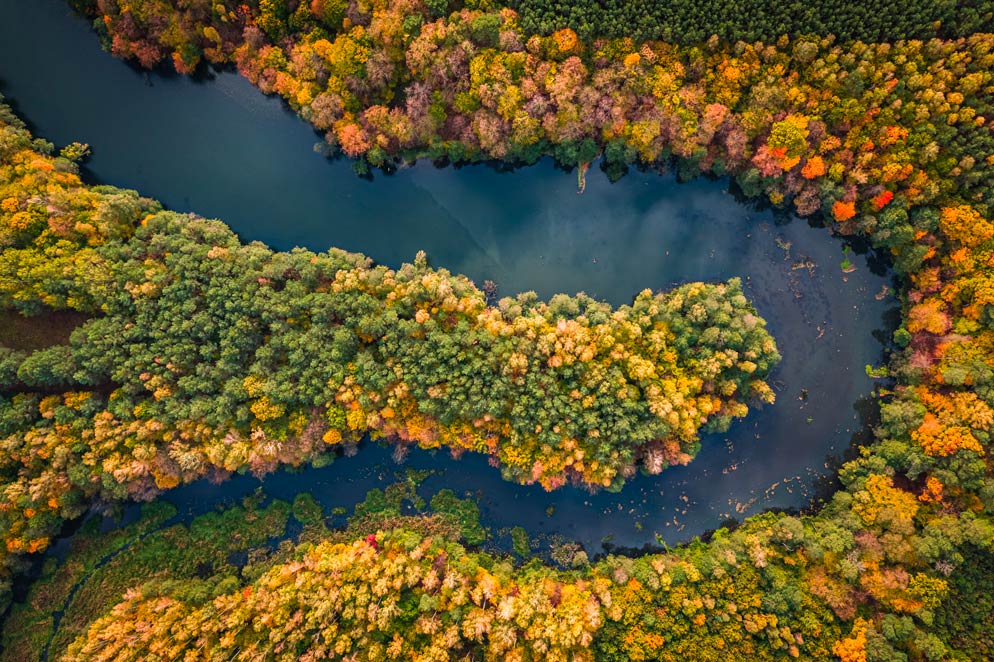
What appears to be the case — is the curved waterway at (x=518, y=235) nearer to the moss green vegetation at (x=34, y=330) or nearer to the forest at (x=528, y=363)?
the forest at (x=528, y=363)

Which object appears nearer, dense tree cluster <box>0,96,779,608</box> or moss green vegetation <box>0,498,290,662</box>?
dense tree cluster <box>0,96,779,608</box>

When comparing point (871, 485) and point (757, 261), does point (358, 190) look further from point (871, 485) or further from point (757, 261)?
point (871, 485)

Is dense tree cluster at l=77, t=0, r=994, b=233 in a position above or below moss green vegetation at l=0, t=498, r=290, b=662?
above

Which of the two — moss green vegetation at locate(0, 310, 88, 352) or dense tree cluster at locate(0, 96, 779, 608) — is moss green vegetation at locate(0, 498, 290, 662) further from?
moss green vegetation at locate(0, 310, 88, 352)

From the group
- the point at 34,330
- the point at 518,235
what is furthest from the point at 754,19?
A: the point at 34,330

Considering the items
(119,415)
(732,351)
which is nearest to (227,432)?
(119,415)

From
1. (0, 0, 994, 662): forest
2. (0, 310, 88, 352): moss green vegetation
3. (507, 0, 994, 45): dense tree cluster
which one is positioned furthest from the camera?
(0, 310, 88, 352): moss green vegetation

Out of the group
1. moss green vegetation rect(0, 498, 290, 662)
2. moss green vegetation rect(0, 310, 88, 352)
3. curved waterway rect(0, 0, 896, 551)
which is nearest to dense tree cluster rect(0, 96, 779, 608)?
moss green vegetation rect(0, 310, 88, 352)
